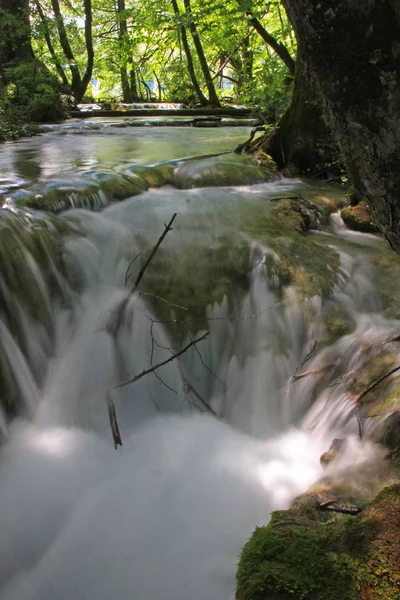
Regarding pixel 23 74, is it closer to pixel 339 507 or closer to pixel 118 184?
pixel 118 184

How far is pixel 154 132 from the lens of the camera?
1377cm

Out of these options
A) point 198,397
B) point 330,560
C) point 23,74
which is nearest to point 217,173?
point 198,397

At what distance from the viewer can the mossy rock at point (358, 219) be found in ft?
21.1

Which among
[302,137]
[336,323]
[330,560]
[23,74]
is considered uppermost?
[23,74]

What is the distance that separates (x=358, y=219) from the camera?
21.4 feet

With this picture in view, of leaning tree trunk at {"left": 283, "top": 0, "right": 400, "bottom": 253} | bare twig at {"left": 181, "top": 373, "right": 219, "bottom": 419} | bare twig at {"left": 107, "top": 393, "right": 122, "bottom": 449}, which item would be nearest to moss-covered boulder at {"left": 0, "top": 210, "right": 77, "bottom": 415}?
bare twig at {"left": 107, "top": 393, "right": 122, "bottom": 449}

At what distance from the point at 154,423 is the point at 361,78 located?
133 inches

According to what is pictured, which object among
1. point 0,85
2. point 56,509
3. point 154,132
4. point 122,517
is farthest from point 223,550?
point 0,85

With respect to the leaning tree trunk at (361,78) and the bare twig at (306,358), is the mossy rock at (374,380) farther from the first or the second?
the leaning tree trunk at (361,78)

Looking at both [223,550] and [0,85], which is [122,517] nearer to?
[223,550]

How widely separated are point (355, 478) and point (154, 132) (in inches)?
497

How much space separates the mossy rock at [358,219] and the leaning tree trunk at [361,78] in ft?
15.9

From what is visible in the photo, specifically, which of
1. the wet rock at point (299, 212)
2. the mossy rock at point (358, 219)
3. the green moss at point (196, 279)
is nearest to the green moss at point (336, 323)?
→ the green moss at point (196, 279)

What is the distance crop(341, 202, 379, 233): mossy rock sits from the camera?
6418 millimetres
